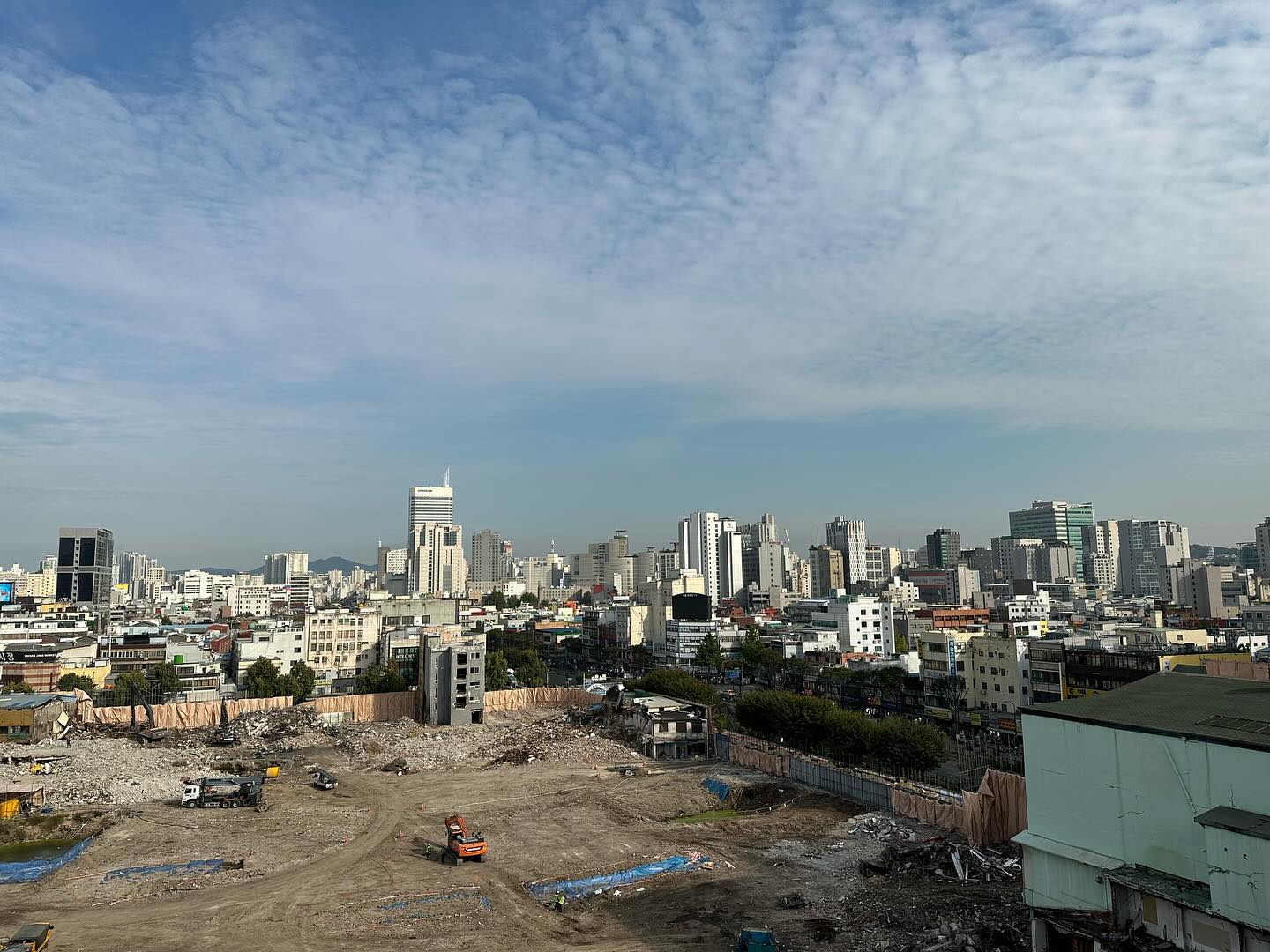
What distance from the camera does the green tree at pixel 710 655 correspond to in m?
81.6

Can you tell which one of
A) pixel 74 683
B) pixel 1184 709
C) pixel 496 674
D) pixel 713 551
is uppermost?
pixel 713 551

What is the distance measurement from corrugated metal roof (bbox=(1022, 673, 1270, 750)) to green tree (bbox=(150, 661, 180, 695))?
65711mm

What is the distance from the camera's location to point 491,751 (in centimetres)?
4569

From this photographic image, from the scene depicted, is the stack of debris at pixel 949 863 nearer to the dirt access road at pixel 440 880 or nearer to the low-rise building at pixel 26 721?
the dirt access road at pixel 440 880

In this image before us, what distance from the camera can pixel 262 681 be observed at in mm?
65312

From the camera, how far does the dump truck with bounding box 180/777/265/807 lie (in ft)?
109

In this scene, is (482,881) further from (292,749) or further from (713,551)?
(713,551)

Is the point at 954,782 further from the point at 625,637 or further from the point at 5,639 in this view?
the point at 5,639

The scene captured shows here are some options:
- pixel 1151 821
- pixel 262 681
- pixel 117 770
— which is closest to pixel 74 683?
pixel 262 681

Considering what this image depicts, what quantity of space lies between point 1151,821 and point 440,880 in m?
18.2

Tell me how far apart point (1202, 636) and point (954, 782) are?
142ft

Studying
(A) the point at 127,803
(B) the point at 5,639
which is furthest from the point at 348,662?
(A) the point at 127,803

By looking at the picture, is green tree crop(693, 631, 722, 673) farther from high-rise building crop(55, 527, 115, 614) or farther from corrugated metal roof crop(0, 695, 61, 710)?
high-rise building crop(55, 527, 115, 614)

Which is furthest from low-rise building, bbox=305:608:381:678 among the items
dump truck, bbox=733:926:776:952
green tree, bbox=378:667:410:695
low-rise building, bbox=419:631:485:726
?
dump truck, bbox=733:926:776:952
